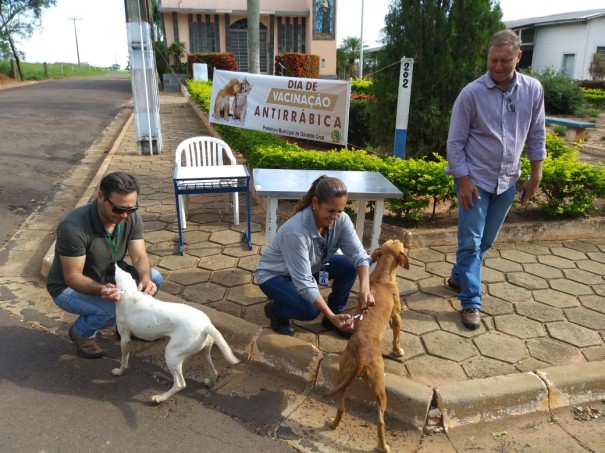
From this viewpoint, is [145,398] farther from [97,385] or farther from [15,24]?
[15,24]

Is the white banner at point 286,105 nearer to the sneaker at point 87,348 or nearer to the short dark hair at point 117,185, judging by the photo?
the short dark hair at point 117,185

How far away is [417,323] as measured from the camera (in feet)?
11.9

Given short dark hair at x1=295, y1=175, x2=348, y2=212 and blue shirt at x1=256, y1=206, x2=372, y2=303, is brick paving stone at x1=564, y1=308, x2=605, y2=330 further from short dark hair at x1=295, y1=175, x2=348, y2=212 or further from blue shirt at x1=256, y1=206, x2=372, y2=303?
short dark hair at x1=295, y1=175, x2=348, y2=212

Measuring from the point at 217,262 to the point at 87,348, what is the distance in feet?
5.26

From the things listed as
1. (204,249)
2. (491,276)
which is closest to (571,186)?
(491,276)

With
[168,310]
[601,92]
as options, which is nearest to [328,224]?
[168,310]

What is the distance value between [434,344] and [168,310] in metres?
1.90

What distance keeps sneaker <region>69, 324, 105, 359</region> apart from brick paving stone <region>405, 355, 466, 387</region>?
2.15 m

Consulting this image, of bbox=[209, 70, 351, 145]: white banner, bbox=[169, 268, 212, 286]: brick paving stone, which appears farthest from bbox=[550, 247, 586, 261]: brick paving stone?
bbox=[169, 268, 212, 286]: brick paving stone

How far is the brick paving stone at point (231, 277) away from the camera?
13.8 ft

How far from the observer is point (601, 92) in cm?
2164

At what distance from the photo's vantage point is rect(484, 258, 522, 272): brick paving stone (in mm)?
4551

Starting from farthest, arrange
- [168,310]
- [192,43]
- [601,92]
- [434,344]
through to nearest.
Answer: [192,43], [601,92], [434,344], [168,310]

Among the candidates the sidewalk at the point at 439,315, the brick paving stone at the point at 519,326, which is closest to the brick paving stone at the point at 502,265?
the sidewalk at the point at 439,315
